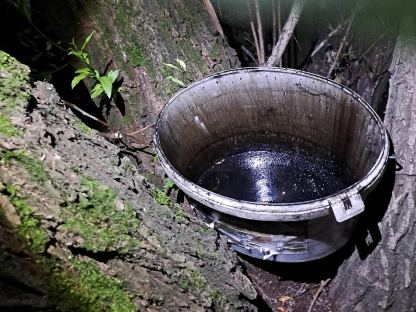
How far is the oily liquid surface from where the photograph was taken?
1.63 meters

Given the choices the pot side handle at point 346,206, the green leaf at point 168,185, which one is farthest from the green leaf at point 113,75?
the pot side handle at point 346,206

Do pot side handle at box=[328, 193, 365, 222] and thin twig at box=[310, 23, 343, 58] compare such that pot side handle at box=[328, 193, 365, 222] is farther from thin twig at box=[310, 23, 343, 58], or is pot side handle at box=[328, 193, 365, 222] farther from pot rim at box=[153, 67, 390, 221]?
thin twig at box=[310, 23, 343, 58]

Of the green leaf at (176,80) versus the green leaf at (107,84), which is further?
the green leaf at (176,80)

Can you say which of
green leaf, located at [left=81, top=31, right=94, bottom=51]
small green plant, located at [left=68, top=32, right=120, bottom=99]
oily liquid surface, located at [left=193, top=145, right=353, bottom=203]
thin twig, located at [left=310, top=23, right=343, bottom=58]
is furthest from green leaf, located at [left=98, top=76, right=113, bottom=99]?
thin twig, located at [left=310, top=23, right=343, bottom=58]

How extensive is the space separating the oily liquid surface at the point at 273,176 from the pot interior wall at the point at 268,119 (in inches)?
1.7

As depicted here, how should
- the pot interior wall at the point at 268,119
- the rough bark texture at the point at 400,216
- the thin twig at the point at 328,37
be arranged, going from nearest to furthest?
1. the rough bark texture at the point at 400,216
2. the pot interior wall at the point at 268,119
3. the thin twig at the point at 328,37

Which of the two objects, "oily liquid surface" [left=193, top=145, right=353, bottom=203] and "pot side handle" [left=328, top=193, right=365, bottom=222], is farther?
"oily liquid surface" [left=193, top=145, right=353, bottom=203]

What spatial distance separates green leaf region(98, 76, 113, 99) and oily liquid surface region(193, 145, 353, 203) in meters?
0.47

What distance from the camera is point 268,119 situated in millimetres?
1673

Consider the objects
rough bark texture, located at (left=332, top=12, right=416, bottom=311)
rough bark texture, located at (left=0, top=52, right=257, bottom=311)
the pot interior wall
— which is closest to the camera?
rough bark texture, located at (left=0, top=52, right=257, bottom=311)

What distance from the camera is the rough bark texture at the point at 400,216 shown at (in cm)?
123

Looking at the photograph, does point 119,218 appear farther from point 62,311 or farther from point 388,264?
point 388,264

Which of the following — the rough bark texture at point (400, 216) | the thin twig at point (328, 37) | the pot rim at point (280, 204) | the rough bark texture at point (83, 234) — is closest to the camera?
the rough bark texture at point (83, 234)

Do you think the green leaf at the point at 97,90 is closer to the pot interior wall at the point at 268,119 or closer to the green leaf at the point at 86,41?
the green leaf at the point at 86,41
